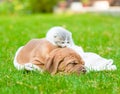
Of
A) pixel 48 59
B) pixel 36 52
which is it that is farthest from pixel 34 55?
pixel 48 59

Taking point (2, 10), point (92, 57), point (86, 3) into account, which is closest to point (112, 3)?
point (86, 3)

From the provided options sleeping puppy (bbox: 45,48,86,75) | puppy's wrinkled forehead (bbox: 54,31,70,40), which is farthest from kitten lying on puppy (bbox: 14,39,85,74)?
puppy's wrinkled forehead (bbox: 54,31,70,40)

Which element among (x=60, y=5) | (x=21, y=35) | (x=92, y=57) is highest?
(x=92, y=57)

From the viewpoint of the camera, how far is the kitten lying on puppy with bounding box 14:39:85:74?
5488mm

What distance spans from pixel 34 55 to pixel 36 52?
0.14ft

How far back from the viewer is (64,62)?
217 inches

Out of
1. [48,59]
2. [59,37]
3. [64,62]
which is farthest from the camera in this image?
[59,37]

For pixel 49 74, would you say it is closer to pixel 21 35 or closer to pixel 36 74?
pixel 36 74

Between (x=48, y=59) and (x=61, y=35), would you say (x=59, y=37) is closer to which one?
(x=61, y=35)

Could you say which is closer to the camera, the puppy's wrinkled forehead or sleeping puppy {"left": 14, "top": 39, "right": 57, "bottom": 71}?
sleeping puppy {"left": 14, "top": 39, "right": 57, "bottom": 71}

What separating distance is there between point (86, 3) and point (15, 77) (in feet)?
76.4

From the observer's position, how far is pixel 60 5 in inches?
1149

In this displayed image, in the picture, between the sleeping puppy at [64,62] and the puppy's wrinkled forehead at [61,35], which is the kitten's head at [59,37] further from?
the sleeping puppy at [64,62]

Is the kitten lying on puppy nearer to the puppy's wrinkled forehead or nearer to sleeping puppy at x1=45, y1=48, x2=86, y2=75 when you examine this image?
sleeping puppy at x1=45, y1=48, x2=86, y2=75
